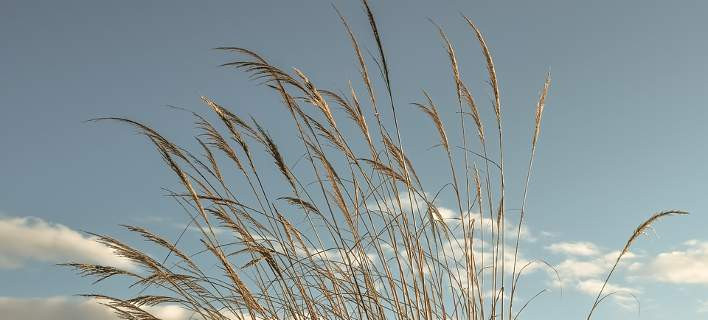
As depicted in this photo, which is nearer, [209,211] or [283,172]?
[283,172]

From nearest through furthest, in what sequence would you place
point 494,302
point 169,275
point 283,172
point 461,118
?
point 283,172
point 169,275
point 494,302
point 461,118

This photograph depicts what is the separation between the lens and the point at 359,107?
2424mm

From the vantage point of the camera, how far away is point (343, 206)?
250 cm

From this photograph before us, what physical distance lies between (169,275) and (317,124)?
2.32ft

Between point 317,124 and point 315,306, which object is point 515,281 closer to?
point 315,306

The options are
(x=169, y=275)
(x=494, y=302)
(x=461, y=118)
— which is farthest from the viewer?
(x=461, y=118)

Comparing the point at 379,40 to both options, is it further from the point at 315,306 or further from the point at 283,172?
the point at 315,306

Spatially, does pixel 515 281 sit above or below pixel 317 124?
below

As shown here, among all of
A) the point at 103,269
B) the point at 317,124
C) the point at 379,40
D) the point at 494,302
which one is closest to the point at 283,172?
the point at 317,124

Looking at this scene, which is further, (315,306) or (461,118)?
(461,118)

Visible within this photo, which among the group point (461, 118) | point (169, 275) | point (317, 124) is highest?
point (461, 118)

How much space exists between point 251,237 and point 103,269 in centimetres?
50

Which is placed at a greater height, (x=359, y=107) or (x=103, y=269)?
(x=359, y=107)

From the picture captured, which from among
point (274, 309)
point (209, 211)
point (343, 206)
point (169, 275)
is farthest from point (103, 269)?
point (343, 206)
